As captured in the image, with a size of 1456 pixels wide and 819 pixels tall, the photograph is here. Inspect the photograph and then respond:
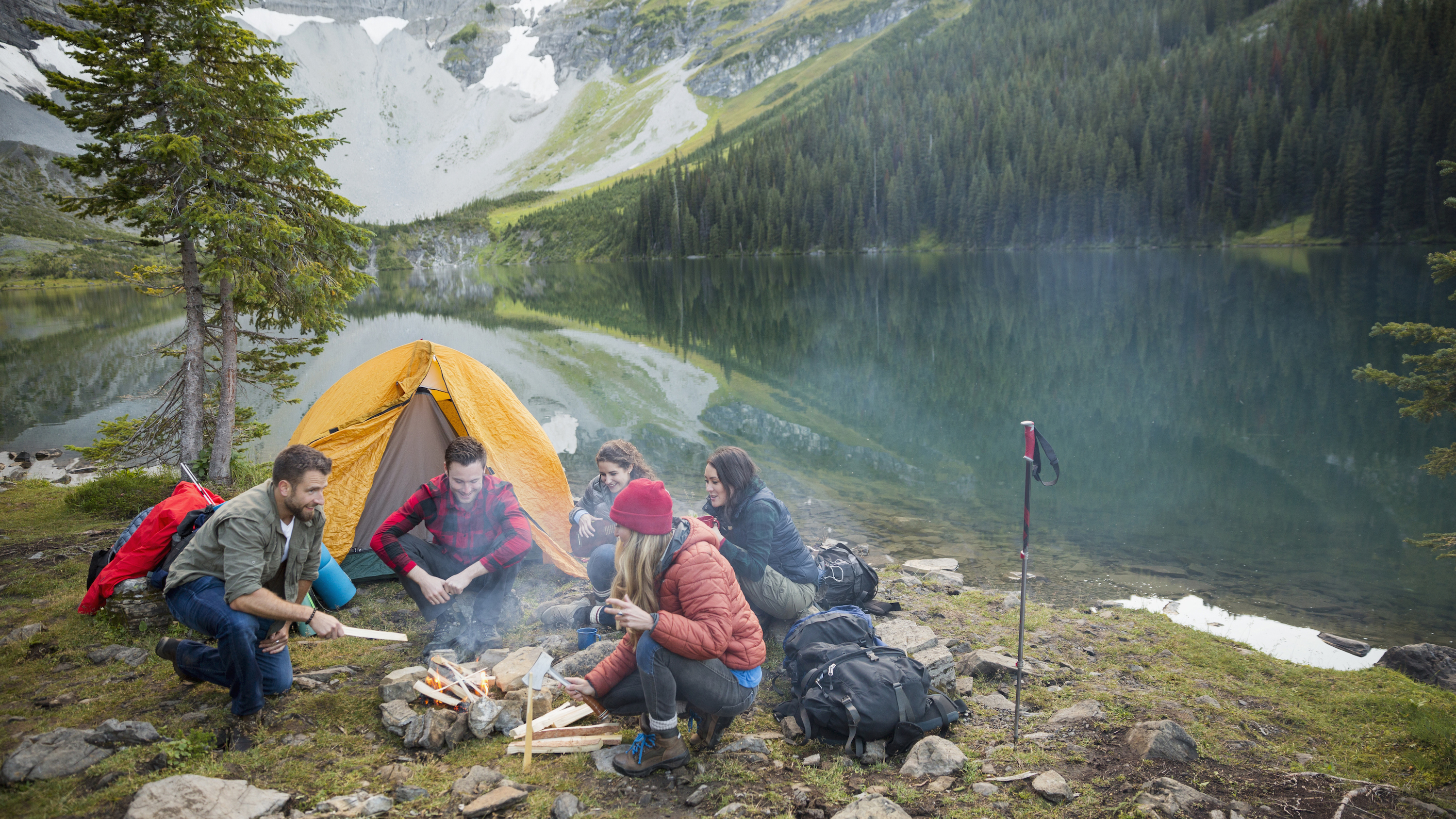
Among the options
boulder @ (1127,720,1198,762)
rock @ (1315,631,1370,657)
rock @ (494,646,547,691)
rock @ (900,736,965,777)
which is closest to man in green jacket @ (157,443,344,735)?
rock @ (494,646,547,691)

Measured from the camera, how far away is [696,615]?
4566 mm

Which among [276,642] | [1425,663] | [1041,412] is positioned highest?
[276,642]

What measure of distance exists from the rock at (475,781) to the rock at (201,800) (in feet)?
3.01

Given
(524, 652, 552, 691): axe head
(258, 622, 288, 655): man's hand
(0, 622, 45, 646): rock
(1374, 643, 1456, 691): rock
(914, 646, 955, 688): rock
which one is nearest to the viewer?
(524, 652, 552, 691): axe head

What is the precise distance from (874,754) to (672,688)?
143cm

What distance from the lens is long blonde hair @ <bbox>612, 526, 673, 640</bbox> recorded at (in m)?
4.57

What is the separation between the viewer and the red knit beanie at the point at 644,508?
174 inches

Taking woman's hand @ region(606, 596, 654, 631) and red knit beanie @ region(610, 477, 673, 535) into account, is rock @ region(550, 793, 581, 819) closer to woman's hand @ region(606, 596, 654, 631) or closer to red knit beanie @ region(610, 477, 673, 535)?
woman's hand @ region(606, 596, 654, 631)

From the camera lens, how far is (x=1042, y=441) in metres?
5.32

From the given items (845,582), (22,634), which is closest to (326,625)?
(22,634)

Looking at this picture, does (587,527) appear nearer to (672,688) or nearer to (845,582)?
(845,582)

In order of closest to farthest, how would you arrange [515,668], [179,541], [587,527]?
[179,541]
[515,668]
[587,527]

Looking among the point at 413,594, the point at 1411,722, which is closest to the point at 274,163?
the point at 413,594

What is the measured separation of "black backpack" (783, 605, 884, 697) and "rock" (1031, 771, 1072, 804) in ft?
4.98
